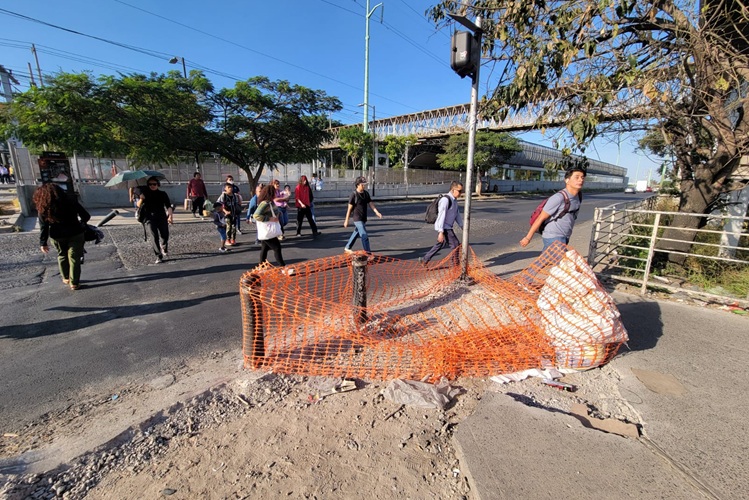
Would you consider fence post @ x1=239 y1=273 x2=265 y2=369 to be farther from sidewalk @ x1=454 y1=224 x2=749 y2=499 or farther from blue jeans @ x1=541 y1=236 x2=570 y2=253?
blue jeans @ x1=541 y1=236 x2=570 y2=253

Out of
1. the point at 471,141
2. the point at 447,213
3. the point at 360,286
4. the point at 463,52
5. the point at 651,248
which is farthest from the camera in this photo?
the point at 447,213

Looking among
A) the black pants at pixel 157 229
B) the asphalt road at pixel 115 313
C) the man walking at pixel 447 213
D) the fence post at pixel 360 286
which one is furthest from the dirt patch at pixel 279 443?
the black pants at pixel 157 229

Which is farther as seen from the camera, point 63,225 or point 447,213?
point 447,213

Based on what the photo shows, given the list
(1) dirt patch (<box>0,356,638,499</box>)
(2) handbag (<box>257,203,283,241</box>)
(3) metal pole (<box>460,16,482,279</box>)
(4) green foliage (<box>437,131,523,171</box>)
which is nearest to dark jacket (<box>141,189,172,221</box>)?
(2) handbag (<box>257,203,283,241</box>)

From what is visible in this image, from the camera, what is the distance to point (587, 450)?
6.93 feet

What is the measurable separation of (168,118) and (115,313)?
45.1 feet

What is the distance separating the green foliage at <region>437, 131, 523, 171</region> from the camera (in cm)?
3005

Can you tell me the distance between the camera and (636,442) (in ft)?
7.25

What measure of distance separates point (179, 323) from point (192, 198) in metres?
8.82

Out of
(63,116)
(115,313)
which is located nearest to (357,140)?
(63,116)

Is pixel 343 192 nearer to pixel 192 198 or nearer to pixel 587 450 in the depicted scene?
pixel 192 198

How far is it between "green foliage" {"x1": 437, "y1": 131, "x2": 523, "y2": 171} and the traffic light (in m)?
26.9

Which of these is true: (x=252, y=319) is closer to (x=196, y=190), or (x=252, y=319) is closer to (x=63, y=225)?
(x=63, y=225)

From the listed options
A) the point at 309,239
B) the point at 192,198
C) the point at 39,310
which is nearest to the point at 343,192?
the point at 192,198
